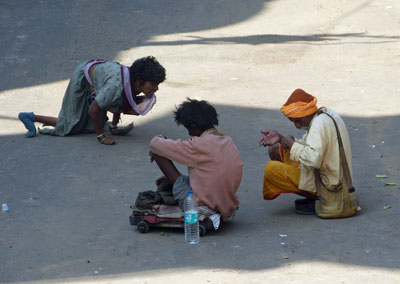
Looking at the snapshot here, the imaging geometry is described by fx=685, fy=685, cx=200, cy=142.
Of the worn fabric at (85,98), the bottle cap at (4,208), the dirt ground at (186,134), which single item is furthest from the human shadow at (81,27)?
the bottle cap at (4,208)

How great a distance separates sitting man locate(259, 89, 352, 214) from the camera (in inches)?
207

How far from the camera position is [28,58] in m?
11.3

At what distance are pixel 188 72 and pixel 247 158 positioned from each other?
3676mm

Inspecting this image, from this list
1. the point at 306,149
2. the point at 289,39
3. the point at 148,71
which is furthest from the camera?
the point at 289,39

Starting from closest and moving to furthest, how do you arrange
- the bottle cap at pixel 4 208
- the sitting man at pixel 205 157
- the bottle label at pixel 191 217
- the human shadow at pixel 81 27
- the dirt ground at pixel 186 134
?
the dirt ground at pixel 186 134
the bottle label at pixel 191 217
the sitting man at pixel 205 157
the bottle cap at pixel 4 208
the human shadow at pixel 81 27

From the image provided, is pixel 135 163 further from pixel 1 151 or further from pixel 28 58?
pixel 28 58

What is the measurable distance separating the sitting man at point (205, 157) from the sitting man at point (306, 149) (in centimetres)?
35

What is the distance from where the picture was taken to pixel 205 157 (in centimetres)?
514

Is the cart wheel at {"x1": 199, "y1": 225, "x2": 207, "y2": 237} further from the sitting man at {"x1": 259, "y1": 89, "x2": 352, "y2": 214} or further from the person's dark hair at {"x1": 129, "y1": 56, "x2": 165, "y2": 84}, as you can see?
the person's dark hair at {"x1": 129, "y1": 56, "x2": 165, "y2": 84}

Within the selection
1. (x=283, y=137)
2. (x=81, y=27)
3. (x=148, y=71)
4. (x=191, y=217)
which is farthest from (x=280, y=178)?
(x=81, y=27)

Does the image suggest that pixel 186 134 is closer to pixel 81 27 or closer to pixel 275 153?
pixel 275 153

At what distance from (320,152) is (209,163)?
86 cm

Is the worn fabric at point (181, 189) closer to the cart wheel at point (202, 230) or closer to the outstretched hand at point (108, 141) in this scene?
the cart wheel at point (202, 230)

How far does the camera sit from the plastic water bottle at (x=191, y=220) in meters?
4.99
